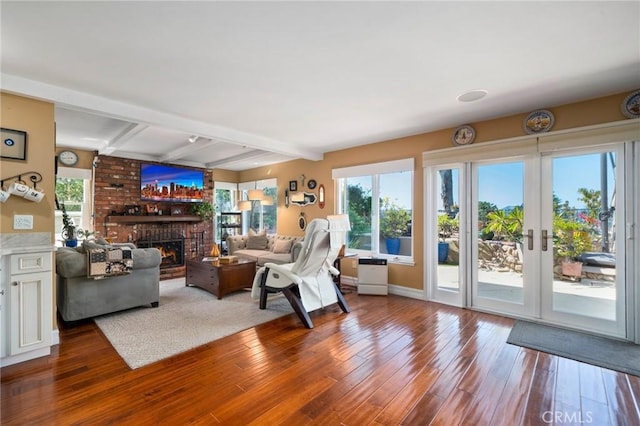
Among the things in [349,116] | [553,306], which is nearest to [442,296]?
[553,306]

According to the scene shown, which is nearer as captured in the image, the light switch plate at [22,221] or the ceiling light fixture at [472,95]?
the light switch plate at [22,221]

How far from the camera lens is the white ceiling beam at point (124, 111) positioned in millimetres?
2554

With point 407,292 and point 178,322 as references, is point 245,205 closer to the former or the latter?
point 178,322

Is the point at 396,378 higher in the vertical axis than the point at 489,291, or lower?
lower

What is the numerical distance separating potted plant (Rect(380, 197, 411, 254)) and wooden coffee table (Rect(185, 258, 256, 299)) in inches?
88.4

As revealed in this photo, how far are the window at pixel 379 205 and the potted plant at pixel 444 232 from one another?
0.44 metres

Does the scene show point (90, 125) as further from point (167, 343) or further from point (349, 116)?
point (349, 116)

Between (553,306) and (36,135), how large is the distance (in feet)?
18.2

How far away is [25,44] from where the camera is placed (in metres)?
2.06

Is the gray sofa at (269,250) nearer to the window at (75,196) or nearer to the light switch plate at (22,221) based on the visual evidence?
the window at (75,196)

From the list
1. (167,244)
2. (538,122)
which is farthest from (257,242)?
(538,122)

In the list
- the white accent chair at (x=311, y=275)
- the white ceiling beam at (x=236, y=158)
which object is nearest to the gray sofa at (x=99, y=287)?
the white accent chair at (x=311, y=275)

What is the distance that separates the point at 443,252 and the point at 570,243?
54.8 inches

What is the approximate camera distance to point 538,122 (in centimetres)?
332
